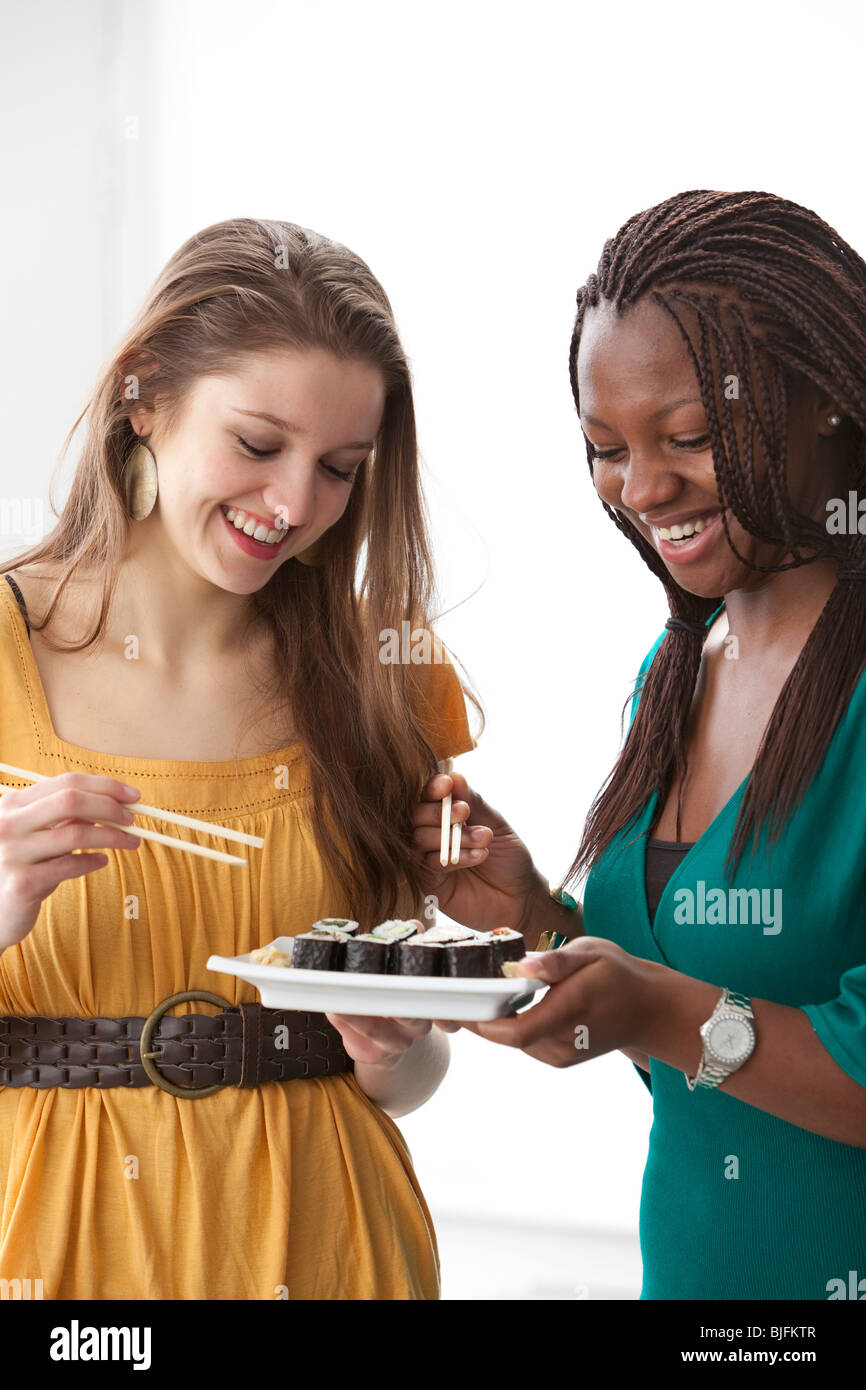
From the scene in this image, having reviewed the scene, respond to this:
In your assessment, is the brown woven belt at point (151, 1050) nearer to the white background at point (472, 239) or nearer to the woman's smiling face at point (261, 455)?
the woman's smiling face at point (261, 455)

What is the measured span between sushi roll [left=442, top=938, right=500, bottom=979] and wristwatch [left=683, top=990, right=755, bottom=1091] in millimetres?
232

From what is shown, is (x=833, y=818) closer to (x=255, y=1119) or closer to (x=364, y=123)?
(x=255, y=1119)

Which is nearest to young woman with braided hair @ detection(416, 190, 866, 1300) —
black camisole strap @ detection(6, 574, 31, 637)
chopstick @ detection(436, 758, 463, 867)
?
chopstick @ detection(436, 758, 463, 867)

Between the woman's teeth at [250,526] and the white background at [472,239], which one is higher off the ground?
the white background at [472,239]

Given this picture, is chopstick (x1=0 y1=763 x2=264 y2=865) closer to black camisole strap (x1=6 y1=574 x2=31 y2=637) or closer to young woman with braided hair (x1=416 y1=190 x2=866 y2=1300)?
black camisole strap (x1=6 y1=574 x2=31 y2=637)

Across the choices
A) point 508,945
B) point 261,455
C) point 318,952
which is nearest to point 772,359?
point 261,455

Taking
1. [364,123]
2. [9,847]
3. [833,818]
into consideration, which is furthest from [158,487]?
[364,123]

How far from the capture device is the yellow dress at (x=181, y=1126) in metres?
1.38

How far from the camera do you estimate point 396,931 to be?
1479mm

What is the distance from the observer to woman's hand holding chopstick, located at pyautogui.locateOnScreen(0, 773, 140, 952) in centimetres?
127

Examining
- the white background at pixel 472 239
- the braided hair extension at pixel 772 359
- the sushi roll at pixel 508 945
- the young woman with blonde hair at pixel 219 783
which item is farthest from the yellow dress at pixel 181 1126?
the white background at pixel 472 239

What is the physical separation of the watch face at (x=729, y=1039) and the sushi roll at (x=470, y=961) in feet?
0.77

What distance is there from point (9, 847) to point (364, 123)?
3.49m

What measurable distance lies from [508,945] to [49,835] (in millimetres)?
498
